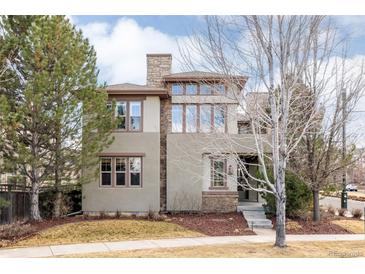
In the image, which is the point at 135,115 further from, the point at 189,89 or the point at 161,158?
the point at 189,89

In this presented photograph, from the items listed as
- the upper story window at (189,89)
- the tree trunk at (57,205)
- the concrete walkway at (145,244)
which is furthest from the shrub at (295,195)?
the tree trunk at (57,205)

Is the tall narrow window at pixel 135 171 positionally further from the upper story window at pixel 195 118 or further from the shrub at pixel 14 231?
the shrub at pixel 14 231

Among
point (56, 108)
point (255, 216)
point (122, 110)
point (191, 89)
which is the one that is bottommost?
point (255, 216)

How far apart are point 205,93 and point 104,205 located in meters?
4.59

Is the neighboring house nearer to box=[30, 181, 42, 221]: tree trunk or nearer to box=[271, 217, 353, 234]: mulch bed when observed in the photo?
box=[30, 181, 42, 221]: tree trunk

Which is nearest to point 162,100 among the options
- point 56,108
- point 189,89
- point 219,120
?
point 189,89

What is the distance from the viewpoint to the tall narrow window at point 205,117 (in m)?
11.3

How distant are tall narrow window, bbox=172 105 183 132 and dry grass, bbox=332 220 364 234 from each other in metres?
5.32

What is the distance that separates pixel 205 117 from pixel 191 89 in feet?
4.72

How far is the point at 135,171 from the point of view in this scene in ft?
41.3

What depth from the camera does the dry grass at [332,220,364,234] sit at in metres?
10.4

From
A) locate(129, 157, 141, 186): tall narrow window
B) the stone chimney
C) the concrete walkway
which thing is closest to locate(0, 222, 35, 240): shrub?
the concrete walkway
